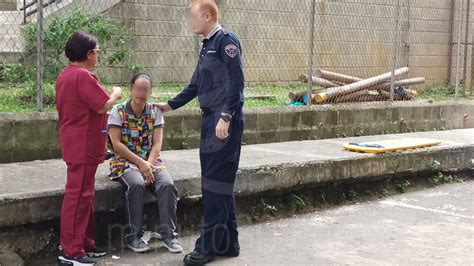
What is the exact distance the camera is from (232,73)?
4383 mm

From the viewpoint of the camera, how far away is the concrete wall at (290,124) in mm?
5758

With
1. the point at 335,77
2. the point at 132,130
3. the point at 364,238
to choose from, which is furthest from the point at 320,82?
the point at 132,130

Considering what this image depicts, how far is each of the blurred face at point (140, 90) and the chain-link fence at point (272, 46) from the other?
5.31 ft

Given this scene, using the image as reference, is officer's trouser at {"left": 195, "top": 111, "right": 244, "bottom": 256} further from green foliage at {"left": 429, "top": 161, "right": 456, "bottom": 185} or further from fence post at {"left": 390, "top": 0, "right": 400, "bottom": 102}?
fence post at {"left": 390, "top": 0, "right": 400, "bottom": 102}

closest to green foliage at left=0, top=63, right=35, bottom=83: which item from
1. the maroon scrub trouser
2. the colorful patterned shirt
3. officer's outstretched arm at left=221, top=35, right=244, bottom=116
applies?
the colorful patterned shirt

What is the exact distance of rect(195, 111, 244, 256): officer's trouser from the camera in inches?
177

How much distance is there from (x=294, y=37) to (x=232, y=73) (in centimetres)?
577

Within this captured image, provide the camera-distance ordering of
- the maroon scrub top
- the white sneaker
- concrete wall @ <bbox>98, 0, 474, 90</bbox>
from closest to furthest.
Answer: the maroon scrub top, the white sneaker, concrete wall @ <bbox>98, 0, 474, 90</bbox>

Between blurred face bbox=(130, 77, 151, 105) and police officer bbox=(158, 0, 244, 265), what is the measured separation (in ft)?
1.41

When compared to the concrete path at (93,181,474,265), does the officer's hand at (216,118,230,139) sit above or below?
above

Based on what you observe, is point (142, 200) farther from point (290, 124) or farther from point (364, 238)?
point (290, 124)

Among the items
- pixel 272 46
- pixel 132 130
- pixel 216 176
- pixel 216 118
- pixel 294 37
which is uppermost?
pixel 294 37

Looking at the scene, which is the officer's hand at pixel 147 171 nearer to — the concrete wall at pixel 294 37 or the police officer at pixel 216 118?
the police officer at pixel 216 118

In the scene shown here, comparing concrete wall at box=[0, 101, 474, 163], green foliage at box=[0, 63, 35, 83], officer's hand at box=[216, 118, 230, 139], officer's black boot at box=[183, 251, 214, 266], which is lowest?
officer's black boot at box=[183, 251, 214, 266]
